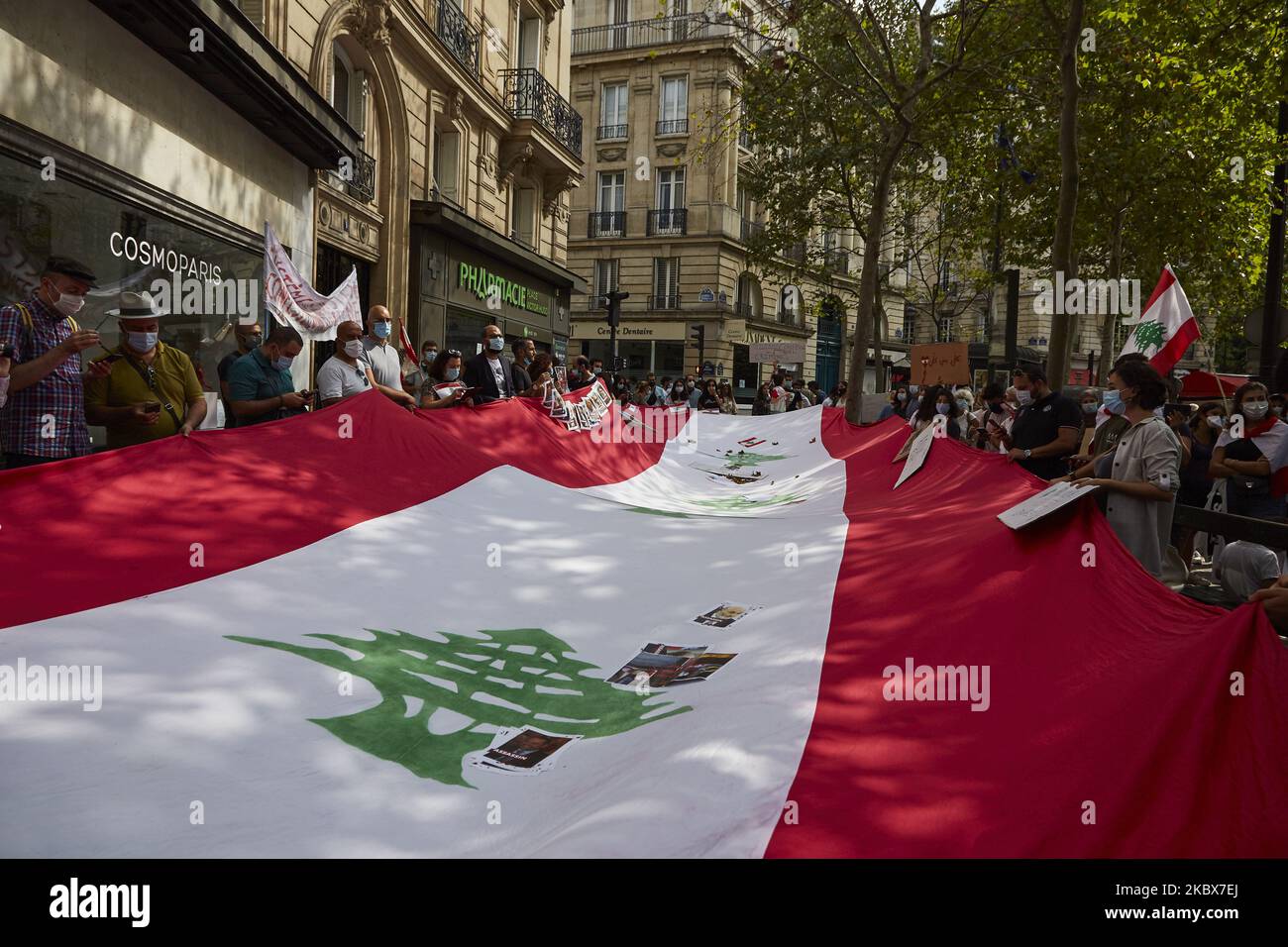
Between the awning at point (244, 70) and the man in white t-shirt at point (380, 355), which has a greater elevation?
the awning at point (244, 70)

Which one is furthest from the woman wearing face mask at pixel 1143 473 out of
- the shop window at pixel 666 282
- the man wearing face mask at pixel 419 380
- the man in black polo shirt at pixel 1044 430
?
the shop window at pixel 666 282

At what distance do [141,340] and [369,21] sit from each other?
477 inches

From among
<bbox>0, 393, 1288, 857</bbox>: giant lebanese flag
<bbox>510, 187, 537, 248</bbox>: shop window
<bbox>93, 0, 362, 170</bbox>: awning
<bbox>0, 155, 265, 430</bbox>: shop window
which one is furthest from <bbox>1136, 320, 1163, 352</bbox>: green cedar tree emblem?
<bbox>510, 187, 537, 248</bbox>: shop window

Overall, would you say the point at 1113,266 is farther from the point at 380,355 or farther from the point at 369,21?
the point at 380,355

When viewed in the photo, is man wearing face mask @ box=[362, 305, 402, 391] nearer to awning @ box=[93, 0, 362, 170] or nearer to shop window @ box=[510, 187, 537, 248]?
awning @ box=[93, 0, 362, 170]

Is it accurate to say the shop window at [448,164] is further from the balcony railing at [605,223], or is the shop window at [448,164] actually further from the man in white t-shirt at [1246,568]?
the balcony railing at [605,223]

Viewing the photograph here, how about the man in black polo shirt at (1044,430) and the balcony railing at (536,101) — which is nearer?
the man in black polo shirt at (1044,430)

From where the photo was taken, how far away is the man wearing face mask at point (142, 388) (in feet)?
18.5

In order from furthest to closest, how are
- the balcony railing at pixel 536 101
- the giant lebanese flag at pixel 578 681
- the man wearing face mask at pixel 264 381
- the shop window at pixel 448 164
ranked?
1. the balcony railing at pixel 536 101
2. the shop window at pixel 448 164
3. the man wearing face mask at pixel 264 381
4. the giant lebanese flag at pixel 578 681

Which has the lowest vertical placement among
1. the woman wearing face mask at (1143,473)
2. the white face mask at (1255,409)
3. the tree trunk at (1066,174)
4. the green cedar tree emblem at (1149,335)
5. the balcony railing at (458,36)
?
the woman wearing face mask at (1143,473)

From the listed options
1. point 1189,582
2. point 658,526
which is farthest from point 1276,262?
point 658,526

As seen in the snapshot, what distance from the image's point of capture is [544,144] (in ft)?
79.5
